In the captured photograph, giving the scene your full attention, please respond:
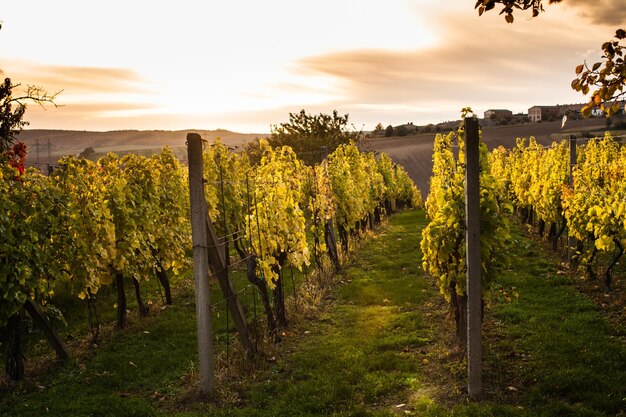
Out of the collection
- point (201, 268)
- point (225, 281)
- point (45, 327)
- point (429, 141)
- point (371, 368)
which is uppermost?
point (429, 141)

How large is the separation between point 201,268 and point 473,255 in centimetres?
335

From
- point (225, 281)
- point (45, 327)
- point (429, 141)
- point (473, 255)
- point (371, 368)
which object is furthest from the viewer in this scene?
point (429, 141)

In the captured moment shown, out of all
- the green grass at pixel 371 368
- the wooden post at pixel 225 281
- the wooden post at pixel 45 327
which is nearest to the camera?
the green grass at pixel 371 368

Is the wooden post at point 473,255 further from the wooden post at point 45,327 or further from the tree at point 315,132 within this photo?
the tree at point 315,132

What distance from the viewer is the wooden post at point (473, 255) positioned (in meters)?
6.72

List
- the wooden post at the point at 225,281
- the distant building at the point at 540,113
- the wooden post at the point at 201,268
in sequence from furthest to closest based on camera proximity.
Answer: the distant building at the point at 540,113
the wooden post at the point at 225,281
the wooden post at the point at 201,268

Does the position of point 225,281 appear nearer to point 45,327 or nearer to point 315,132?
point 45,327

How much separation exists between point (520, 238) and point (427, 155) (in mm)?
58305

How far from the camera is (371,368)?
26.0 feet

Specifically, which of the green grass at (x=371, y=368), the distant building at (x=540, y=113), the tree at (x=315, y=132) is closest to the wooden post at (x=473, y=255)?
the green grass at (x=371, y=368)

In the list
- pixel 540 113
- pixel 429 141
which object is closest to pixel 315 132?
pixel 429 141

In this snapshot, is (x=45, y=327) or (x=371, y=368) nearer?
(x=371, y=368)

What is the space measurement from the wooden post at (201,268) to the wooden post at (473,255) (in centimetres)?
321

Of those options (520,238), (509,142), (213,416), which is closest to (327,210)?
(520,238)
